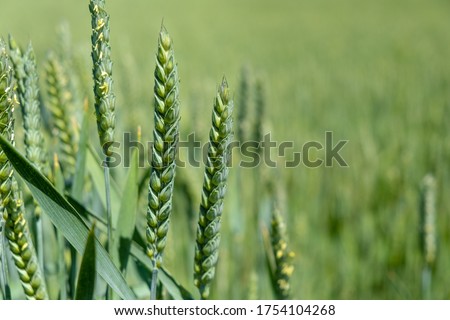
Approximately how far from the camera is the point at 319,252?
125cm

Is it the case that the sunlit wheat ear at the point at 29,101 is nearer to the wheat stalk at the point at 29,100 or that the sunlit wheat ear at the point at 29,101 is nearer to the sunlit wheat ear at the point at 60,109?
the wheat stalk at the point at 29,100

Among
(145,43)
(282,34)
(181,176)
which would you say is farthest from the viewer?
(282,34)

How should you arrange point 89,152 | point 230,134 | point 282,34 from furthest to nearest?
point 282,34
point 89,152
point 230,134

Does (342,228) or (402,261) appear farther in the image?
(342,228)

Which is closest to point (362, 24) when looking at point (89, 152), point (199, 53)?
point (199, 53)

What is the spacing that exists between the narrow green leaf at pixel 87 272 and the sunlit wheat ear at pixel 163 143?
39 millimetres

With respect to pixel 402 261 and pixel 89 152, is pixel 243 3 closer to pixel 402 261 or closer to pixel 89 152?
pixel 402 261

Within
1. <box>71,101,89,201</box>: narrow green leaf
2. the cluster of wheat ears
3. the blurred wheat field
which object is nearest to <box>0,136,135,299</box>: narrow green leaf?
the cluster of wheat ears

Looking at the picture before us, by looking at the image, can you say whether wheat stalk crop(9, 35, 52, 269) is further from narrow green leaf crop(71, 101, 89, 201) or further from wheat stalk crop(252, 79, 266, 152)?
wheat stalk crop(252, 79, 266, 152)

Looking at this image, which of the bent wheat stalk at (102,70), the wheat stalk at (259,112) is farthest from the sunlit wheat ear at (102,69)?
the wheat stalk at (259,112)

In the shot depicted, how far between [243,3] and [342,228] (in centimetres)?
542

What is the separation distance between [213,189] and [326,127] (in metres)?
1.77

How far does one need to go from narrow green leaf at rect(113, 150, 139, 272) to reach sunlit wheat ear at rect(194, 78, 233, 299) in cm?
7

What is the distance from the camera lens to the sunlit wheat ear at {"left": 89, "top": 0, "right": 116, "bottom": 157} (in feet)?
1.13
